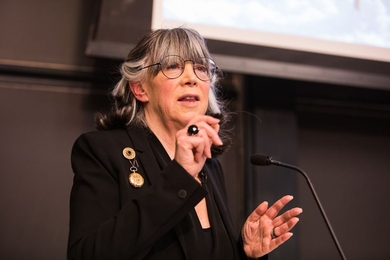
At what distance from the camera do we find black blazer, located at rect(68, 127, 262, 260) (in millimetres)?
1190

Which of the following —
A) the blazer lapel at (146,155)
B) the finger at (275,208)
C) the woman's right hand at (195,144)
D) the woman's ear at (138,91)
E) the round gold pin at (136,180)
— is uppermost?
the woman's ear at (138,91)

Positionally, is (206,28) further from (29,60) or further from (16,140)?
(16,140)

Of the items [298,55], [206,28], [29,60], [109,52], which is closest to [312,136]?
[298,55]

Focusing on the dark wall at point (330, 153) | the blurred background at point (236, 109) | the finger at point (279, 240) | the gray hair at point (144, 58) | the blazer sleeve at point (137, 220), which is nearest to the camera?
the blazer sleeve at point (137, 220)

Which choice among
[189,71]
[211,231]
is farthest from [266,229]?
[189,71]

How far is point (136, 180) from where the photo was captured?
54.2 inches

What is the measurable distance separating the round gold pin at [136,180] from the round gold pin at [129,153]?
6 centimetres

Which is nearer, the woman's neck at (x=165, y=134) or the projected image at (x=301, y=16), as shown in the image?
the woman's neck at (x=165, y=134)

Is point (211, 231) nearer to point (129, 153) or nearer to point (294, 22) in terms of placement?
point (129, 153)

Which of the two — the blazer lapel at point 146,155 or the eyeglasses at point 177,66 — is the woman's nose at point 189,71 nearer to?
the eyeglasses at point 177,66

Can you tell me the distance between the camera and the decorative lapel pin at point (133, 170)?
137 cm

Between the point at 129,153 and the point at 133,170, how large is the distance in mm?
57

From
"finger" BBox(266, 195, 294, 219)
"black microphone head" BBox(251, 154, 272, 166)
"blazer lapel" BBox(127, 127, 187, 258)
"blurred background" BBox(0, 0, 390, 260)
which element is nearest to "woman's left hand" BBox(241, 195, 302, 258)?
"finger" BBox(266, 195, 294, 219)

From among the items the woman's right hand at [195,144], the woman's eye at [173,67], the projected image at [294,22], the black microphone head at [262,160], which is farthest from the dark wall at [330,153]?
the woman's right hand at [195,144]
